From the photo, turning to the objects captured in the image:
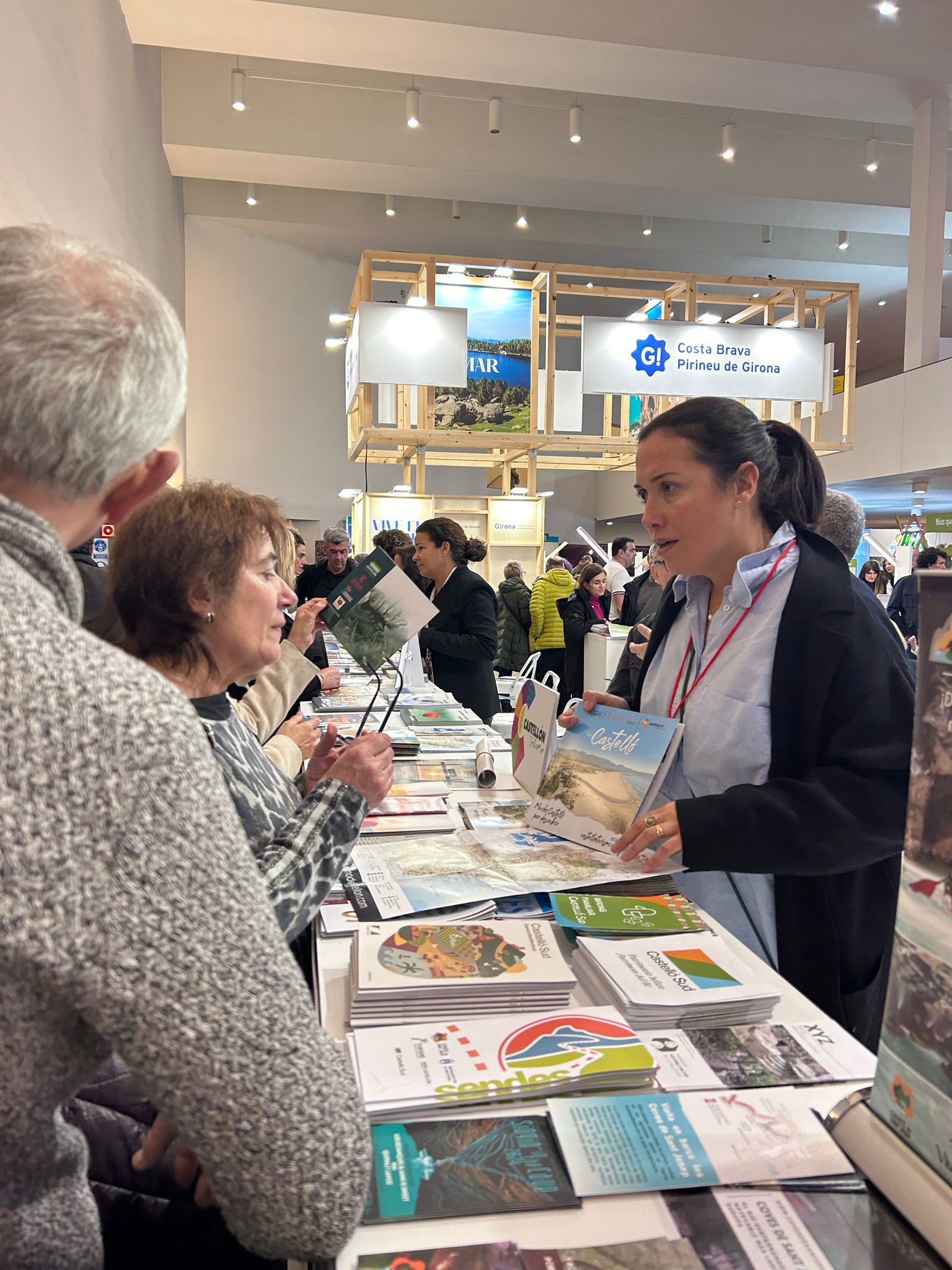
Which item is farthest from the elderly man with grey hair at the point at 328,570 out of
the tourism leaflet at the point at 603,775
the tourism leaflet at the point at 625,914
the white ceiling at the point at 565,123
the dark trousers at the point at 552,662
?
the tourism leaflet at the point at 625,914

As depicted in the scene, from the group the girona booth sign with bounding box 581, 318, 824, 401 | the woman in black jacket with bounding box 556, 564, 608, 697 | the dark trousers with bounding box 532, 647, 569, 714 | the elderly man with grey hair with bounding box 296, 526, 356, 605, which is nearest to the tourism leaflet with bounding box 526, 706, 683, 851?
the elderly man with grey hair with bounding box 296, 526, 356, 605

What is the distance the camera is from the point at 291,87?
8516 millimetres

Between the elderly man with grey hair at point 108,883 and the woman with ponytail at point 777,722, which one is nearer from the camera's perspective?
the elderly man with grey hair at point 108,883

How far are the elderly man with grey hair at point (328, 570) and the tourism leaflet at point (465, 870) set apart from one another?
4.76 m

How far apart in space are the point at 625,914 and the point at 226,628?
2.68ft

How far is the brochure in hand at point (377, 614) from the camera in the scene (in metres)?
1.95

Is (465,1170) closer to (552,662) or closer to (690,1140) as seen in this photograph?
(690,1140)

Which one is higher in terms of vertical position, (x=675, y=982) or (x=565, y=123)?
(x=565, y=123)

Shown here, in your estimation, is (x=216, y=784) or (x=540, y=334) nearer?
(x=216, y=784)

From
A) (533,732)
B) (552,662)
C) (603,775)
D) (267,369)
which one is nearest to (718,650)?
(603,775)

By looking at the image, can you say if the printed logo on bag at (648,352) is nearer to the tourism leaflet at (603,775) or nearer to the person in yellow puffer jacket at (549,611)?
the person in yellow puffer jacket at (549,611)

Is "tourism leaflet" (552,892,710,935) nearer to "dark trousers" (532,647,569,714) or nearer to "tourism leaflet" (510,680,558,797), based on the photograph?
"tourism leaflet" (510,680,558,797)

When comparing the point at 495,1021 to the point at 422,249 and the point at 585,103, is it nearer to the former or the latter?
the point at 585,103

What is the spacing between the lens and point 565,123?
353 inches
